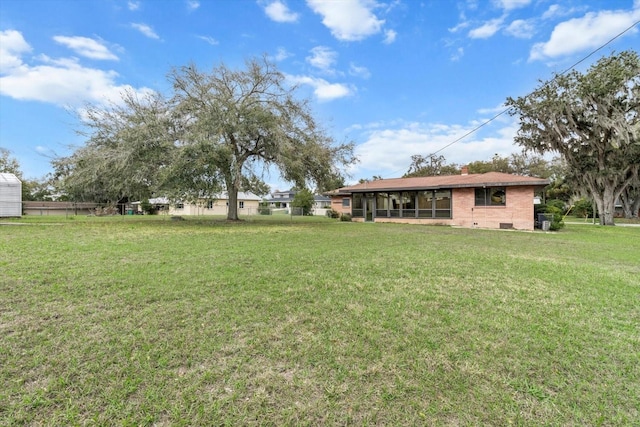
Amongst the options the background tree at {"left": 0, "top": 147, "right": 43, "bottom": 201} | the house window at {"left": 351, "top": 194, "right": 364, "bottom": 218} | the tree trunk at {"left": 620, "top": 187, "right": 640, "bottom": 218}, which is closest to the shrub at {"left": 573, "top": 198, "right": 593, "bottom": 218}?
the tree trunk at {"left": 620, "top": 187, "right": 640, "bottom": 218}

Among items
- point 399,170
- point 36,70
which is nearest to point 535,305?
point 36,70

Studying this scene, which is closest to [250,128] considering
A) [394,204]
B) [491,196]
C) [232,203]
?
[232,203]

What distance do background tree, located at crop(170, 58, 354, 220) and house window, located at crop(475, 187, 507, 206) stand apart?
799cm

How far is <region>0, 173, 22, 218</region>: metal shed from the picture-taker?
19078 millimetres

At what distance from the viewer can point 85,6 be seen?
36.0 ft

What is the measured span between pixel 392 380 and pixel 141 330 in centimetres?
251

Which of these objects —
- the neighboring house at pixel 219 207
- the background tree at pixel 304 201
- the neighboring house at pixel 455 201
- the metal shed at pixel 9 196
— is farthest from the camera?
the neighboring house at pixel 219 207

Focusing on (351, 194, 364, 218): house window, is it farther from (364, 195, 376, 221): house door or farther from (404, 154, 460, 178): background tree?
(404, 154, 460, 178): background tree

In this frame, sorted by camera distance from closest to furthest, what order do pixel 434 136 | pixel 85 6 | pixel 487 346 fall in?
pixel 487 346
pixel 85 6
pixel 434 136

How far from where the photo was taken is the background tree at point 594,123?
17781 mm

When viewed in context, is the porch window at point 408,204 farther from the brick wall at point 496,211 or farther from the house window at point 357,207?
the house window at point 357,207

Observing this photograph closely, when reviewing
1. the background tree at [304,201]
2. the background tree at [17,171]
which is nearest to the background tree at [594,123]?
the background tree at [304,201]

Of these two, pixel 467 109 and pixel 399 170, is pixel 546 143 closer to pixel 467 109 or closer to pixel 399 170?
pixel 467 109

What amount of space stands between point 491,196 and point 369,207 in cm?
804
